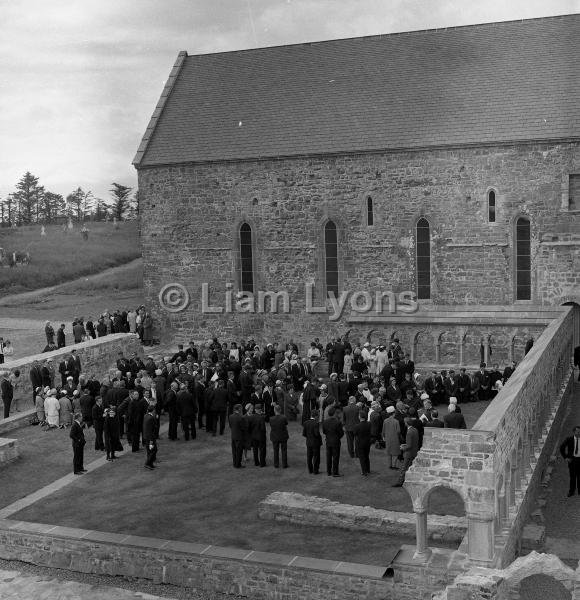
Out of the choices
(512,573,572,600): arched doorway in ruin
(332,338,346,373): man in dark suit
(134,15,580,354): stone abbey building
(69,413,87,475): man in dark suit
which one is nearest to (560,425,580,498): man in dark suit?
(512,573,572,600): arched doorway in ruin

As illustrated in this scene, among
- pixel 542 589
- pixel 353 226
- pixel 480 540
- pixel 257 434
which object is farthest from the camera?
pixel 353 226

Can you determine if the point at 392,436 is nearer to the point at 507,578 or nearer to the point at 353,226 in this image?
the point at 507,578

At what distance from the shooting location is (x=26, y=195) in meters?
95.0

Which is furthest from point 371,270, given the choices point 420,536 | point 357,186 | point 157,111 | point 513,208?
point 420,536

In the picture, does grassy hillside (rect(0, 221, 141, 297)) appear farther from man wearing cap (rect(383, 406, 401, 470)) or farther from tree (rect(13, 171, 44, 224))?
man wearing cap (rect(383, 406, 401, 470))

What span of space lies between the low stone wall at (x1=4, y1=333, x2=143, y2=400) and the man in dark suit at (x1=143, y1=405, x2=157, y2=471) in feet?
25.5

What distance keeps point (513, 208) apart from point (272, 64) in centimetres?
1242

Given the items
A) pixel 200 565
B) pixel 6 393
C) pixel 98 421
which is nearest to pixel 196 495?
pixel 200 565

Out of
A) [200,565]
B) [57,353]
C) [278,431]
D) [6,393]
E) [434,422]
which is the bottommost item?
[200,565]

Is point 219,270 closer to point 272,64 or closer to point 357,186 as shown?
point 357,186

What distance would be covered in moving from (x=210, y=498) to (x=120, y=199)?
→ 79.4 metres

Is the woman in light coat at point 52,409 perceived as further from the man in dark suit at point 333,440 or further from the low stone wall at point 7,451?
the man in dark suit at point 333,440

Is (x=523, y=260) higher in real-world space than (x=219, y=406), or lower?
higher

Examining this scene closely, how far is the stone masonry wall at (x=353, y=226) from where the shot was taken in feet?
92.2
